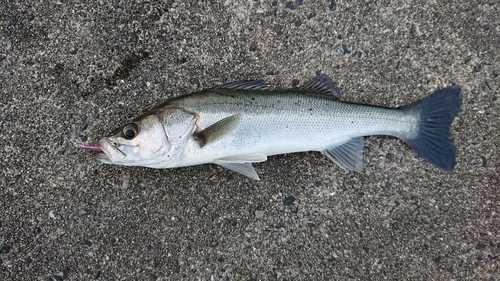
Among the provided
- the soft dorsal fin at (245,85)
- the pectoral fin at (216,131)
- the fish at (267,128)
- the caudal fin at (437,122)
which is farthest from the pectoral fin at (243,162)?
the caudal fin at (437,122)

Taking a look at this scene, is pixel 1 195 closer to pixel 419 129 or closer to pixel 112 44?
pixel 112 44

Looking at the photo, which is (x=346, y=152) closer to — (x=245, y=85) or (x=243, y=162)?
(x=243, y=162)

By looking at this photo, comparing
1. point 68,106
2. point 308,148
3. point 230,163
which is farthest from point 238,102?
point 68,106

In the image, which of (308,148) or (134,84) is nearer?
(308,148)

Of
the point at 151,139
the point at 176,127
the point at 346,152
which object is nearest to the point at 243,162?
the point at 176,127

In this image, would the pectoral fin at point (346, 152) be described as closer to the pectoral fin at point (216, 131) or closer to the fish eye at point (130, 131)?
the pectoral fin at point (216, 131)

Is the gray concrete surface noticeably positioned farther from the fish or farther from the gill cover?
the gill cover
